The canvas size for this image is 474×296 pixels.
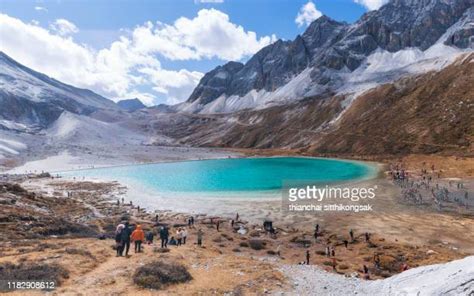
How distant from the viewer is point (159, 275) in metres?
21.7

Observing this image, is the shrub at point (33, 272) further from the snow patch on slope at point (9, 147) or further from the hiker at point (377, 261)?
the snow patch on slope at point (9, 147)

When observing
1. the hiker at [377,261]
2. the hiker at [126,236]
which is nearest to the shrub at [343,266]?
the hiker at [377,261]

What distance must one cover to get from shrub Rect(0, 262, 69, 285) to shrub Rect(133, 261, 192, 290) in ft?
12.9

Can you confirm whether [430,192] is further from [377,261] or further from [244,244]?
[244,244]

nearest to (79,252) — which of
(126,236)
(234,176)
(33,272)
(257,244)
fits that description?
(126,236)

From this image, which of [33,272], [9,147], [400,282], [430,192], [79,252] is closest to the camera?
[400,282]

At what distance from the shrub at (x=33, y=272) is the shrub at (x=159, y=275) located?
155 inches

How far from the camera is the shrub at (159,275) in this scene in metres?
20.9

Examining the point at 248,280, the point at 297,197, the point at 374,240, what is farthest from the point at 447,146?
the point at 248,280

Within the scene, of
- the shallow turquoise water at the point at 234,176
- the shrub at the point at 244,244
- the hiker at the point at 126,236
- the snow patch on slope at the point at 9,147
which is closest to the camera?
the hiker at the point at 126,236

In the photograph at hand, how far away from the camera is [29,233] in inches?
1366

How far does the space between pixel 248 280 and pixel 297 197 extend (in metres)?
40.2

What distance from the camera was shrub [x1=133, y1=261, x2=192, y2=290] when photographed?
20.9 m

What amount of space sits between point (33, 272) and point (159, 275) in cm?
652
